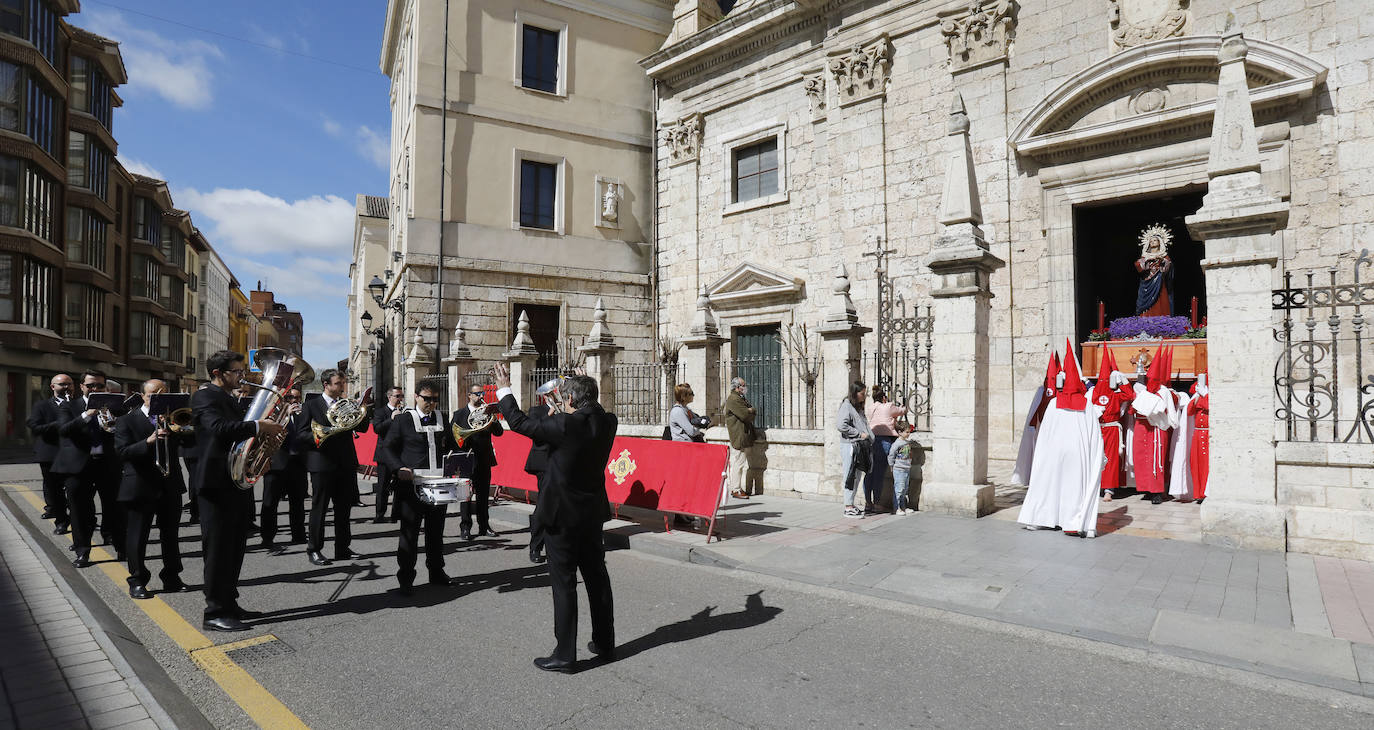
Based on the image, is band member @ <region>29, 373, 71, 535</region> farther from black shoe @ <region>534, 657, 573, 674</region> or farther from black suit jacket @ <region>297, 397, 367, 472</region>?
black shoe @ <region>534, 657, 573, 674</region>

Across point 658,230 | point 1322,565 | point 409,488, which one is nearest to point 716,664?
point 409,488

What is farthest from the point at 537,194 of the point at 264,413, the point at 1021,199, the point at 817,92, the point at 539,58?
the point at 264,413

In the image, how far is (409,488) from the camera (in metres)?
6.15

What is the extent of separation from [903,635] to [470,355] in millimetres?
13795

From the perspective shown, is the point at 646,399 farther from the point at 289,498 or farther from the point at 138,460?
the point at 138,460

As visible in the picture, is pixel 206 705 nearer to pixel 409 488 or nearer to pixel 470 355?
pixel 409 488

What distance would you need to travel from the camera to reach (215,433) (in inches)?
198

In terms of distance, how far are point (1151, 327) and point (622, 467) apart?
9.53 meters

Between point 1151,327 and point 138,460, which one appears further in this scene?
point 1151,327

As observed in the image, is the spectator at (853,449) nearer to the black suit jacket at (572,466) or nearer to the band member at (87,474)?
the black suit jacket at (572,466)

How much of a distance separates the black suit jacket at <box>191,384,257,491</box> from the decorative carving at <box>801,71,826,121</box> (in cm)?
1418

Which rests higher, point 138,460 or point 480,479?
point 138,460

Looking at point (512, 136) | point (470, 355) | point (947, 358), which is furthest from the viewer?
point (512, 136)

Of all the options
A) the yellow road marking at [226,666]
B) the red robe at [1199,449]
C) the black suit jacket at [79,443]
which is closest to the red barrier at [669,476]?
the yellow road marking at [226,666]
